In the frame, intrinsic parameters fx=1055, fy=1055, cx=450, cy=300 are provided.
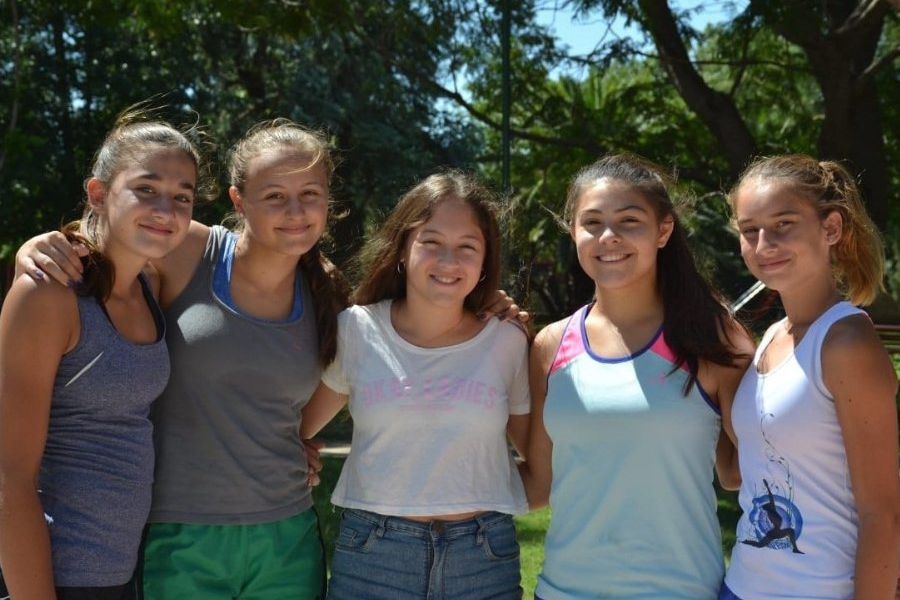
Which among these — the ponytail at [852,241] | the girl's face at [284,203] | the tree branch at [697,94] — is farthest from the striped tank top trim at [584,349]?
the tree branch at [697,94]

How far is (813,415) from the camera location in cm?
247

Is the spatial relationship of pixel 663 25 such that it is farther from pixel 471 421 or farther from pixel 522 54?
pixel 471 421

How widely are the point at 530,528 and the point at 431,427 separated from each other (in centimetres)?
408

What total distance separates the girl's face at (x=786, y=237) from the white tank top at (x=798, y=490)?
0.15 m

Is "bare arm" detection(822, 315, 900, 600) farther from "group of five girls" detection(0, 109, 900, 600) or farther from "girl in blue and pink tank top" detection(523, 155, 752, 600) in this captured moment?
"girl in blue and pink tank top" detection(523, 155, 752, 600)

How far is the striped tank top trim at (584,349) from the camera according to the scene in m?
2.80

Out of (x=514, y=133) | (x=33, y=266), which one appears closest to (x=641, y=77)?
(x=514, y=133)

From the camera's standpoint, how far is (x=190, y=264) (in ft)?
9.94

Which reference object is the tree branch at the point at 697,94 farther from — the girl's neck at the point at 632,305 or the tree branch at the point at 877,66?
the girl's neck at the point at 632,305

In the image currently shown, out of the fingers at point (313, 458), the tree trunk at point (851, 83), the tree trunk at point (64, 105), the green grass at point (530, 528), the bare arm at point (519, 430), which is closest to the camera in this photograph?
the bare arm at point (519, 430)

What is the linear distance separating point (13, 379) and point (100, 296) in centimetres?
30

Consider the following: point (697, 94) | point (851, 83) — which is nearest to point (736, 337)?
point (851, 83)

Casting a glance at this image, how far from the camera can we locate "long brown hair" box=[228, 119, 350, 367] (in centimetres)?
309

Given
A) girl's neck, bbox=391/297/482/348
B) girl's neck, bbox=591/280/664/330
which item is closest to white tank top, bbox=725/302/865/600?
girl's neck, bbox=591/280/664/330
